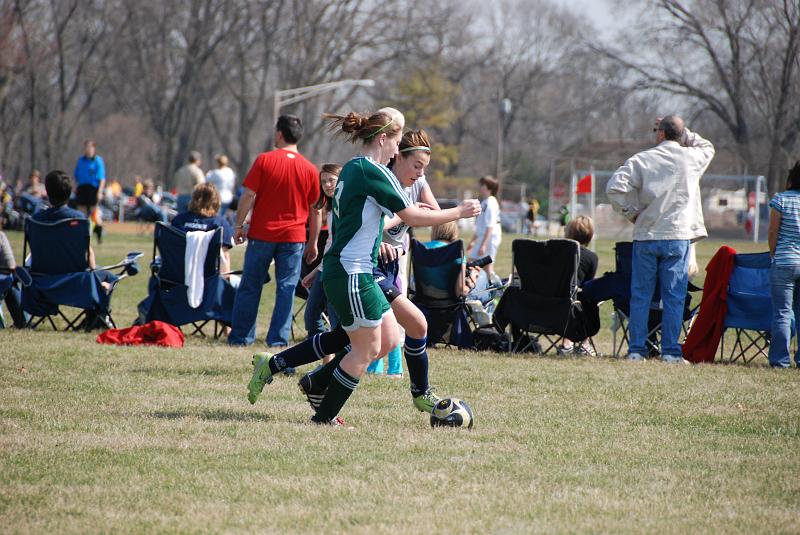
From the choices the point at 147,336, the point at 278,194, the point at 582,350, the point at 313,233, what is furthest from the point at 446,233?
the point at 147,336

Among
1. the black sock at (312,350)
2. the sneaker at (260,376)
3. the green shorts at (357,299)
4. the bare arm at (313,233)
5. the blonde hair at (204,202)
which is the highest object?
the blonde hair at (204,202)

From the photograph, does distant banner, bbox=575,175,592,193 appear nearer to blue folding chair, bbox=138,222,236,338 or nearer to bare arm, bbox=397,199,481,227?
blue folding chair, bbox=138,222,236,338

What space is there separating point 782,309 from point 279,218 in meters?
4.48

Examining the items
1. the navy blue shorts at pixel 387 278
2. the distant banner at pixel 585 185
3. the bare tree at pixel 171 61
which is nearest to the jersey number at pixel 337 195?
the navy blue shorts at pixel 387 278

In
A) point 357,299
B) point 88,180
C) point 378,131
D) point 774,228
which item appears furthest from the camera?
point 88,180

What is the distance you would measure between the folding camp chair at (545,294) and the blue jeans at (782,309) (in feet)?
5.35

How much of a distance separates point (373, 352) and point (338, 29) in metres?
45.4

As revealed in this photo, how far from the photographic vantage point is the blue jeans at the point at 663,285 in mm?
8906

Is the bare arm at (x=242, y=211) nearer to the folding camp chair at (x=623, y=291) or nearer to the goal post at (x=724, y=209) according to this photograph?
the folding camp chair at (x=623, y=291)

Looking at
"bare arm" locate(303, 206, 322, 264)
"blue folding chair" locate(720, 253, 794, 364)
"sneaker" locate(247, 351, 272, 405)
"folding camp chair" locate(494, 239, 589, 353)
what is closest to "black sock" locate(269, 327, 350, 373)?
"sneaker" locate(247, 351, 272, 405)

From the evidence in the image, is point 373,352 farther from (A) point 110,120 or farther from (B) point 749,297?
(A) point 110,120

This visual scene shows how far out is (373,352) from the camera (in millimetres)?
5543

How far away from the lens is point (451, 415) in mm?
5781

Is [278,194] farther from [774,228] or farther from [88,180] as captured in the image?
[88,180]
